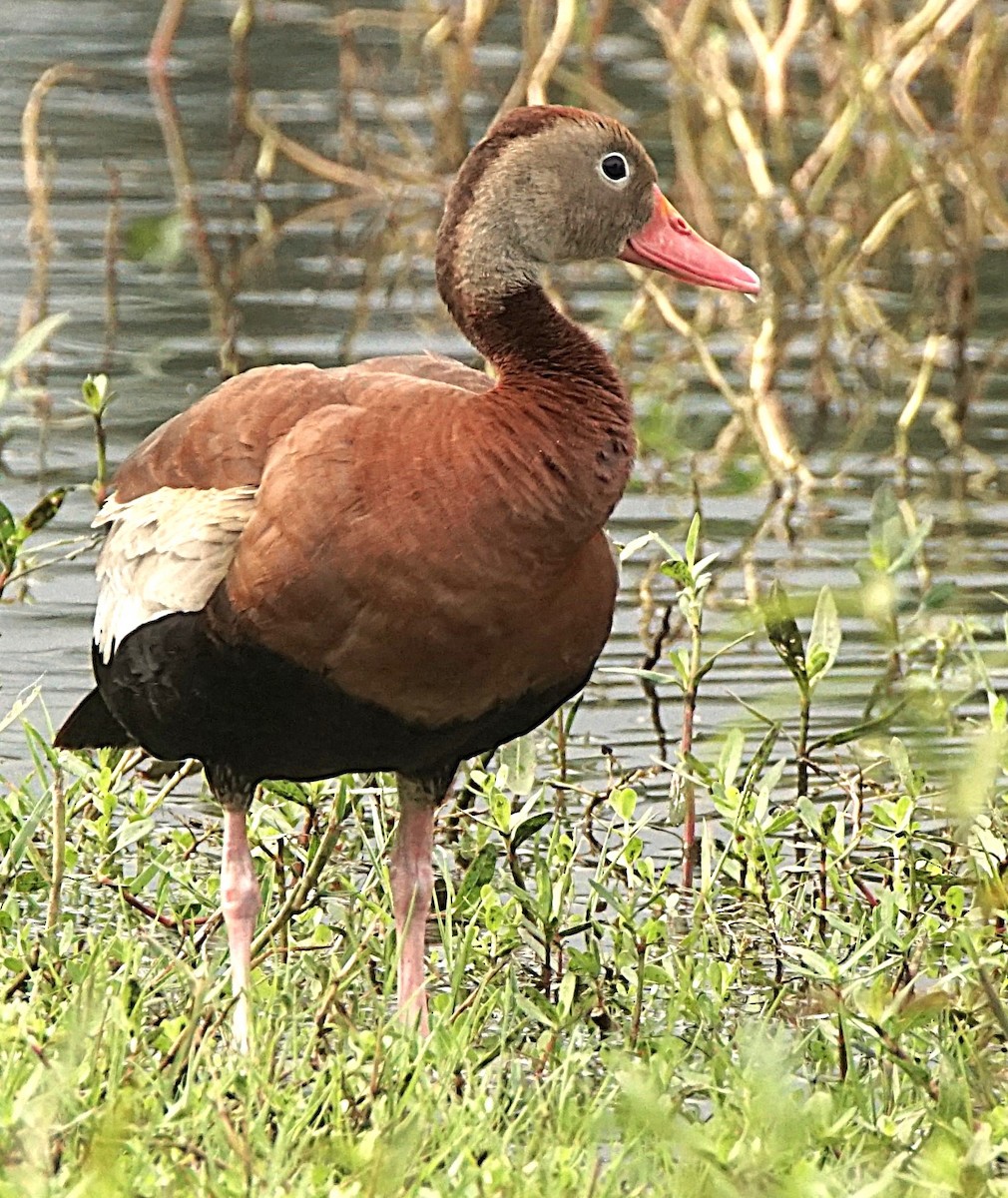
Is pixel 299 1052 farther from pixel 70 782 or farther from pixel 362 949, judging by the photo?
pixel 70 782

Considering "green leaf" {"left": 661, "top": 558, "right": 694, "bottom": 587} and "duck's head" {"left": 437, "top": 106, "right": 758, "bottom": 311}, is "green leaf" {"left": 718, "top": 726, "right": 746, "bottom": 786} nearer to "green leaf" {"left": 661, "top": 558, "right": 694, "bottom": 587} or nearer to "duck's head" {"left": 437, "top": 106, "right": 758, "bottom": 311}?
"green leaf" {"left": 661, "top": 558, "right": 694, "bottom": 587}

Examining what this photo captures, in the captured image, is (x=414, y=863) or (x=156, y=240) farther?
(x=156, y=240)

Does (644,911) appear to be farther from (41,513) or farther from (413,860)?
(41,513)

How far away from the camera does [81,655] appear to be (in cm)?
625

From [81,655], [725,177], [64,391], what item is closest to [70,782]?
[81,655]

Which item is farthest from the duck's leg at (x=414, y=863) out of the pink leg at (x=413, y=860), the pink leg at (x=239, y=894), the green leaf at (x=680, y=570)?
the green leaf at (x=680, y=570)

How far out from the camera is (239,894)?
4.27 metres

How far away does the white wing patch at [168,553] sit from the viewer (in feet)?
13.2

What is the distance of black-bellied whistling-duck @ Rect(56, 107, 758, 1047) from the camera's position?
12.6 ft

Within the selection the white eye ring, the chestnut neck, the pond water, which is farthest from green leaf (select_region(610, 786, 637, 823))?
the white eye ring

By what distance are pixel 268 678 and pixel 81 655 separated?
2.38m

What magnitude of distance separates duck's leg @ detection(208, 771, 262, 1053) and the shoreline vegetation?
4 cm

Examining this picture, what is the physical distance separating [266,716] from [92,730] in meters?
0.76

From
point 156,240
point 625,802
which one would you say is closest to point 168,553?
point 625,802
